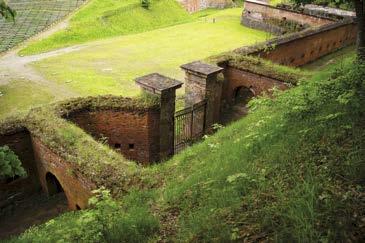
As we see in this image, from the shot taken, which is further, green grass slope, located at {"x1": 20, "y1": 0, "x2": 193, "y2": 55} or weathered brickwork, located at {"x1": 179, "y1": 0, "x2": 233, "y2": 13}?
weathered brickwork, located at {"x1": 179, "y1": 0, "x2": 233, "y2": 13}

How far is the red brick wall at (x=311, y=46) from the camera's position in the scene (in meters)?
17.4

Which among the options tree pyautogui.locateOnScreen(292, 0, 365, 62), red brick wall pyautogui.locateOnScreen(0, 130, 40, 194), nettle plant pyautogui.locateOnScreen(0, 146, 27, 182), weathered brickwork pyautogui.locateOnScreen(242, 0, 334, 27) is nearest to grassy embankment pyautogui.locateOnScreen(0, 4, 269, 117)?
weathered brickwork pyautogui.locateOnScreen(242, 0, 334, 27)

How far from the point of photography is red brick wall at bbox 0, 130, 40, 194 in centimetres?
952

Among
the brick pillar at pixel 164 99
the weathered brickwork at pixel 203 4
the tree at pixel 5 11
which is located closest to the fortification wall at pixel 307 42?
the brick pillar at pixel 164 99

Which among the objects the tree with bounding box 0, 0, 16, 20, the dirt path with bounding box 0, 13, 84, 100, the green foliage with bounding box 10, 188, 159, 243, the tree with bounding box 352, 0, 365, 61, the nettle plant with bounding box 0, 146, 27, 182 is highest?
the tree with bounding box 0, 0, 16, 20

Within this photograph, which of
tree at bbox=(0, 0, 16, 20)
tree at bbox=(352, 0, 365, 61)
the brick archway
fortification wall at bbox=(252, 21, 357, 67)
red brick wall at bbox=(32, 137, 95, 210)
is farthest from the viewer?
fortification wall at bbox=(252, 21, 357, 67)

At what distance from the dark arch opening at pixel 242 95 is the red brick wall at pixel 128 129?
16.1 ft

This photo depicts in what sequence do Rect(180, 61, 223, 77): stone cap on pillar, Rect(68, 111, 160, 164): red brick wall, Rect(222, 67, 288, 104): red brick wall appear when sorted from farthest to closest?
Rect(222, 67, 288, 104): red brick wall
Rect(180, 61, 223, 77): stone cap on pillar
Rect(68, 111, 160, 164): red brick wall

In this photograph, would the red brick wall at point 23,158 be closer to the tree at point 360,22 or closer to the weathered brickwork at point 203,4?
the tree at point 360,22

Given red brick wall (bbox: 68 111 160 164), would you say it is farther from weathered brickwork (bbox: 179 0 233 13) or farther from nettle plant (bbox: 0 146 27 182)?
weathered brickwork (bbox: 179 0 233 13)

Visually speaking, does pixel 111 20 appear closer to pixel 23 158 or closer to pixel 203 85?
pixel 203 85

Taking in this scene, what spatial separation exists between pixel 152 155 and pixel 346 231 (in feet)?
26.9

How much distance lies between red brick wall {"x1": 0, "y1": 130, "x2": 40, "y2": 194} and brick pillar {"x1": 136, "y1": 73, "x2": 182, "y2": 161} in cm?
347

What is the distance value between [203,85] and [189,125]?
1452mm
